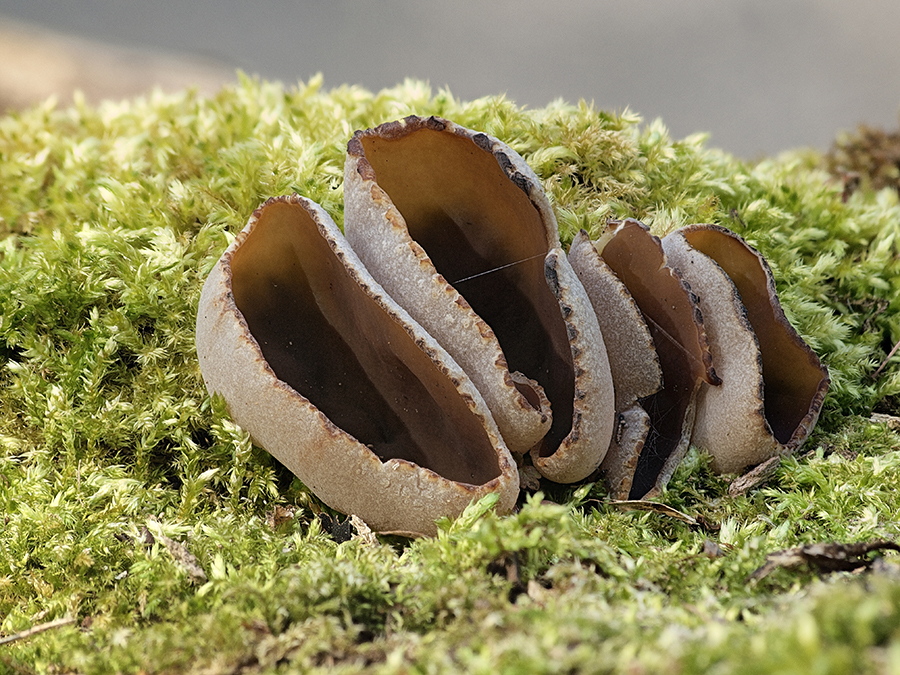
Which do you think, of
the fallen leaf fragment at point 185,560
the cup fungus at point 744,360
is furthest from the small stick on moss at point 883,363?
the fallen leaf fragment at point 185,560

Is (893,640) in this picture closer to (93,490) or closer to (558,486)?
(558,486)

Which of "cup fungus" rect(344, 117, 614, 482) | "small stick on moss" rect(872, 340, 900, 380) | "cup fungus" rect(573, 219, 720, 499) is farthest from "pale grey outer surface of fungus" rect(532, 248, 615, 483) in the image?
"small stick on moss" rect(872, 340, 900, 380)

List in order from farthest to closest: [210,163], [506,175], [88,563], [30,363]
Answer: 1. [210,163]
2. [30,363]
3. [506,175]
4. [88,563]

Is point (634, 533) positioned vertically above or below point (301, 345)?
below

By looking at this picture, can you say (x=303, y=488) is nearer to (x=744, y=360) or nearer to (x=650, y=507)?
(x=650, y=507)

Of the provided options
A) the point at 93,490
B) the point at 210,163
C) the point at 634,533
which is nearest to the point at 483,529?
the point at 634,533
